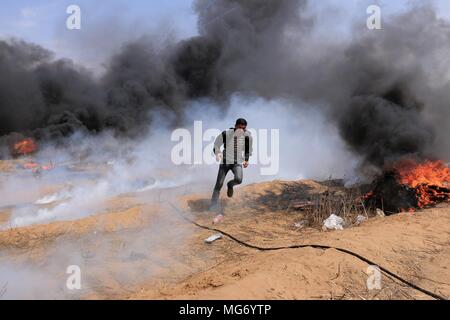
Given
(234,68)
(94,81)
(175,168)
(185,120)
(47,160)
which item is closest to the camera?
(175,168)

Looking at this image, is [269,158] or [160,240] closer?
[160,240]

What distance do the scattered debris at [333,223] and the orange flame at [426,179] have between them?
82.8 inches

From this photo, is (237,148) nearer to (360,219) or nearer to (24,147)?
(360,219)

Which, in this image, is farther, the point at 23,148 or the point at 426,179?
the point at 23,148

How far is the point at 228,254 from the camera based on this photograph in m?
6.23

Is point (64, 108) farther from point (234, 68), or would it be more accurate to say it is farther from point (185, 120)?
point (234, 68)

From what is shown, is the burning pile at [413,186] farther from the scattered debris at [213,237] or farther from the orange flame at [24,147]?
the orange flame at [24,147]

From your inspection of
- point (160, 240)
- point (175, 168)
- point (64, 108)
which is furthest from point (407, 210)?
point (64, 108)

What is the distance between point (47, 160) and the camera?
725 inches
